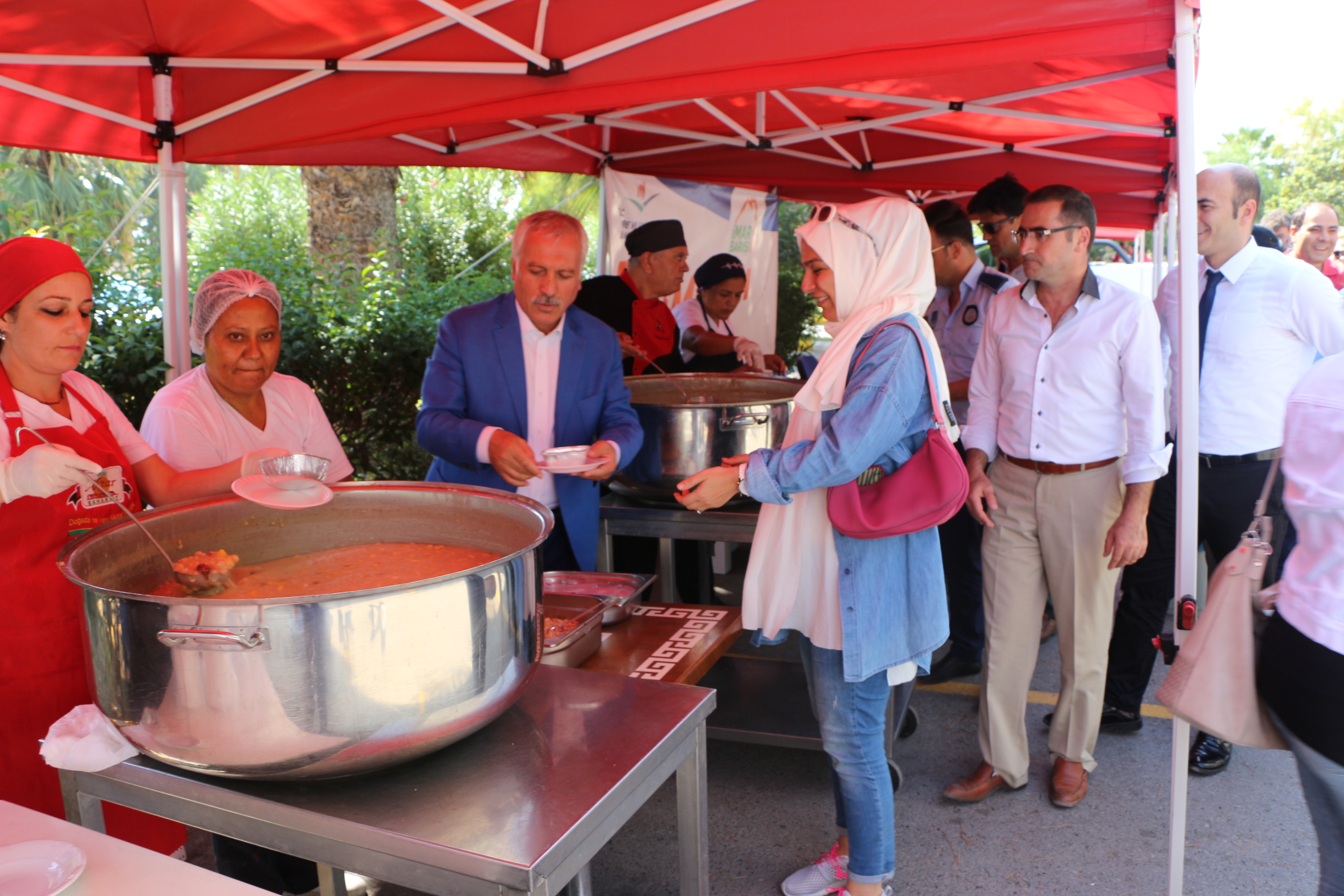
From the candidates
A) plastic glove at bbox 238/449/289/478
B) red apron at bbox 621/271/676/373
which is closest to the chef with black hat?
red apron at bbox 621/271/676/373

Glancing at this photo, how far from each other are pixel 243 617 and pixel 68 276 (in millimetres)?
1073

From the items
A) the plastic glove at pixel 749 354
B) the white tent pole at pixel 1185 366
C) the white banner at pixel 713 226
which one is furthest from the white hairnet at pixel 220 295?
the white banner at pixel 713 226

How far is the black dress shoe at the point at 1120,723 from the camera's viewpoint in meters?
3.25

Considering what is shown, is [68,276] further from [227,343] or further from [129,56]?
[129,56]

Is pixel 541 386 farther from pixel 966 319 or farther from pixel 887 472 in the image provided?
pixel 966 319

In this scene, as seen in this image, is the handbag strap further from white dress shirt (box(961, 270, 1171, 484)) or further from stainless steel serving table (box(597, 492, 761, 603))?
stainless steel serving table (box(597, 492, 761, 603))

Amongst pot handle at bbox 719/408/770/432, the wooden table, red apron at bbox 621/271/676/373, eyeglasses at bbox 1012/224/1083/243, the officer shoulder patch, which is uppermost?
eyeglasses at bbox 1012/224/1083/243

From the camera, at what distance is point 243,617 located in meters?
1.04

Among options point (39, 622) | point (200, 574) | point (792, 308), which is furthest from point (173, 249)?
point (792, 308)

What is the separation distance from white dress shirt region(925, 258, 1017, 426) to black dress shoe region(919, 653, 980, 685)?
990mm

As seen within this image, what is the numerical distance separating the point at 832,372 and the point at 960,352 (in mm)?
2090

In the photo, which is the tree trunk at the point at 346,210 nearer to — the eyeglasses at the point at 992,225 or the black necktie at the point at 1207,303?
the eyeglasses at the point at 992,225

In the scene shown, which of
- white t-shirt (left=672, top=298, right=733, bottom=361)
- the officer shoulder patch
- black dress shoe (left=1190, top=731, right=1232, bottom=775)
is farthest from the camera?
white t-shirt (left=672, top=298, right=733, bottom=361)

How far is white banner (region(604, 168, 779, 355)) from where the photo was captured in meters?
5.39
